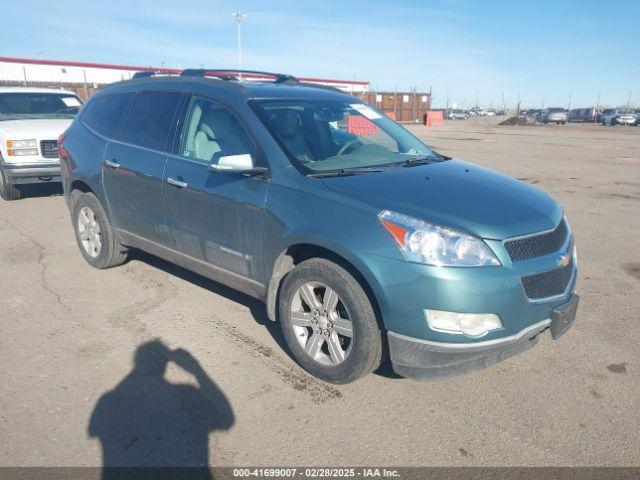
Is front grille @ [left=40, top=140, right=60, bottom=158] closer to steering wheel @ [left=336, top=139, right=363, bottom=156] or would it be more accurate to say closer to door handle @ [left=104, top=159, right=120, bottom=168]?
door handle @ [left=104, top=159, right=120, bottom=168]

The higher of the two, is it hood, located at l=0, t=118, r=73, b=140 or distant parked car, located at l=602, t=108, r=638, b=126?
hood, located at l=0, t=118, r=73, b=140

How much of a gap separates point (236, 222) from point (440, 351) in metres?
1.68

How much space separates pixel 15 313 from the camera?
175 inches

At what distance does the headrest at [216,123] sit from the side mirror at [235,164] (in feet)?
1.75

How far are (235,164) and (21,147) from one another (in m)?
6.82

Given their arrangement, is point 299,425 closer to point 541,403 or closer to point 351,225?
point 351,225

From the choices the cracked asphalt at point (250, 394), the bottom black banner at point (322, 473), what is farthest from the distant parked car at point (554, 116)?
the bottom black banner at point (322, 473)

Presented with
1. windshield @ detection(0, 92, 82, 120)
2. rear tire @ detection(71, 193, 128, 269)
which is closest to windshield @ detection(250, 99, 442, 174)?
rear tire @ detection(71, 193, 128, 269)

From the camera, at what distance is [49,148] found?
8930mm

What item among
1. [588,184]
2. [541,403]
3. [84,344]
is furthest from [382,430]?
[588,184]

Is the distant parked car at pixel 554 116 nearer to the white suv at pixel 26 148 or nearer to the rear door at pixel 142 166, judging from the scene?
the white suv at pixel 26 148

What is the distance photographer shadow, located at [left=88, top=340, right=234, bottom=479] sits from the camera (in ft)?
8.70

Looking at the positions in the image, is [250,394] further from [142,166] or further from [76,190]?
[76,190]

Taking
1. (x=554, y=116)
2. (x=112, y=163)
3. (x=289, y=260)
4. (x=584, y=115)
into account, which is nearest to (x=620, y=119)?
(x=554, y=116)
